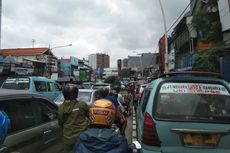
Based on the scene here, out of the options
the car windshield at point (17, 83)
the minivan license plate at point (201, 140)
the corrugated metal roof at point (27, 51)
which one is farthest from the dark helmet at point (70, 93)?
the corrugated metal roof at point (27, 51)

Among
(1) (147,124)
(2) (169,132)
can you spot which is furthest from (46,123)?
(2) (169,132)

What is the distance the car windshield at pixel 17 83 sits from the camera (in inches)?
605

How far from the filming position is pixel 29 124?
4.56 meters

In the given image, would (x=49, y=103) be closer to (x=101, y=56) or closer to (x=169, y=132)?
(x=169, y=132)

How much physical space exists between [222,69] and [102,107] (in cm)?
1439

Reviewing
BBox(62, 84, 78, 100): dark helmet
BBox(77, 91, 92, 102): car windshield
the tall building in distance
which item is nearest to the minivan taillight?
BBox(62, 84, 78, 100): dark helmet

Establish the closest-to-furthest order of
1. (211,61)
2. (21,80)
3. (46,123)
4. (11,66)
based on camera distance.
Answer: (46,123) < (21,80) < (211,61) < (11,66)

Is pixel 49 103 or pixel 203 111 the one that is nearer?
pixel 203 111

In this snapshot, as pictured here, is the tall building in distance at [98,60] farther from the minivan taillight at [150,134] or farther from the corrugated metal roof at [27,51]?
the minivan taillight at [150,134]

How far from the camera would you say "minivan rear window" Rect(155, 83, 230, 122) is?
459cm

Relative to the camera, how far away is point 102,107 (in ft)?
11.1

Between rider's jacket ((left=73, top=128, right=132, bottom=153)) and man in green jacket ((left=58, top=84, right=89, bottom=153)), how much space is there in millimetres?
1628

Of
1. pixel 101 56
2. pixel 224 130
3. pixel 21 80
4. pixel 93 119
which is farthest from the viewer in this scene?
pixel 101 56

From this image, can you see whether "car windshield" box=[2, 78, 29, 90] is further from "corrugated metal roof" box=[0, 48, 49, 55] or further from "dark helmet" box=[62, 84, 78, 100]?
"corrugated metal roof" box=[0, 48, 49, 55]
